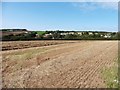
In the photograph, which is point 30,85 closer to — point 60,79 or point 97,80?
point 60,79

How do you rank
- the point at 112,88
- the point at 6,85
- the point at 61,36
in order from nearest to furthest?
the point at 112,88 < the point at 6,85 < the point at 61,36

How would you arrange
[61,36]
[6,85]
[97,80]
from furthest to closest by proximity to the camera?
[61,36], [97,80], [6,85]

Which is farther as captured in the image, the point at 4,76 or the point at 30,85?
the point at 4,76

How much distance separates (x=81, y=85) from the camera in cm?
1245

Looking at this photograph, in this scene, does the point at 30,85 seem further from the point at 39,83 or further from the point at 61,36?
the point at 61,36

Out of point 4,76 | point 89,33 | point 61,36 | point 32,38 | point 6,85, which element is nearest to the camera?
point 6,85

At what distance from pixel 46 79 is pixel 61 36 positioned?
107m

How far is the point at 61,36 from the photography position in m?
121

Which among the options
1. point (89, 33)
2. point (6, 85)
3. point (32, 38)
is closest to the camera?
point (6, 85)

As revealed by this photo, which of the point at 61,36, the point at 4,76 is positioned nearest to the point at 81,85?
the point at 4,76

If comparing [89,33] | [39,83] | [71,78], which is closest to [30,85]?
[39,83]

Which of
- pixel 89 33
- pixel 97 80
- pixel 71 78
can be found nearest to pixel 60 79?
pixel 71 78

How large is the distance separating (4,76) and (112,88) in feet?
19.8

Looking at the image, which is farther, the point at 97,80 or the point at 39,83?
the point at 97,80
